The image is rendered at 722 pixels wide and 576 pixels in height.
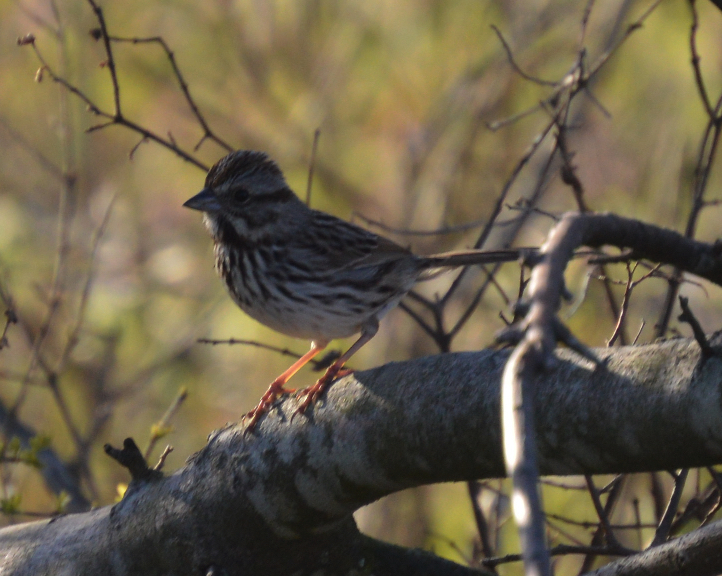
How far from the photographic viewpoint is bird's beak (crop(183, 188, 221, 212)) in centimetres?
434

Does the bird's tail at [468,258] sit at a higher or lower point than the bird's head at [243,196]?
lower

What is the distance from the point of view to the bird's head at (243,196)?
14.4 feet

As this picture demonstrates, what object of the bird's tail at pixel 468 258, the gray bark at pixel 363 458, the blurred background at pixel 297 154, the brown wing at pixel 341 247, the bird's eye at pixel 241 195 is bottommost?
the gray bark at pixel 363 458

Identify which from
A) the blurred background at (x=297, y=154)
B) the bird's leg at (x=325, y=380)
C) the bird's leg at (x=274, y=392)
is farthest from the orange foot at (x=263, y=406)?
the blurred background at (x=297, y=154)

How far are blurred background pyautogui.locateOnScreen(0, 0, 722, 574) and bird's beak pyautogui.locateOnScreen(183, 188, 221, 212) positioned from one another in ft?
9.50

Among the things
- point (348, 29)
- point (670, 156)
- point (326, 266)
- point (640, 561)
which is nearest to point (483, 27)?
point (348, 29)

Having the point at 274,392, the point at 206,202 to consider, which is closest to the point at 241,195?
the point at 206,202

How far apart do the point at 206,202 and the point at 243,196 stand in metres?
0.18

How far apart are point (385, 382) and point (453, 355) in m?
0.21

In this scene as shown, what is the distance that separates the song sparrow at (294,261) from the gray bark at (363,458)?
1.04 metres

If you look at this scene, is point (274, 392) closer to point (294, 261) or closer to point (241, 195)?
point (294, 261)

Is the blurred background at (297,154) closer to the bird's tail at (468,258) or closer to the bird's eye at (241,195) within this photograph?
the bird's tail at (468,258)

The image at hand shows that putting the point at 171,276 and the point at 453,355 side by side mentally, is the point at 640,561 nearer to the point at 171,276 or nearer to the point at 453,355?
the point at 453,355

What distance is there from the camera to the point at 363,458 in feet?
8.63
